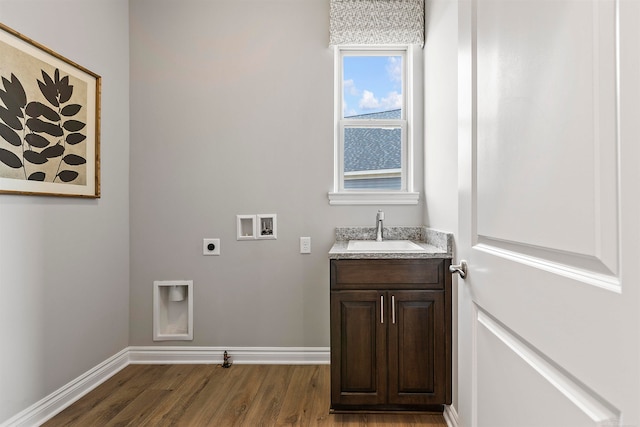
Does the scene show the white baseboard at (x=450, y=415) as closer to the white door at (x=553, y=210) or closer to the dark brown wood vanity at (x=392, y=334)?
the dark brown wood vanity at (x=392, y=334)

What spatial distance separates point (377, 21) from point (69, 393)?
3.10m

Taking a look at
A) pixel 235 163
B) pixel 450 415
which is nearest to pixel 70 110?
pixel 235 163

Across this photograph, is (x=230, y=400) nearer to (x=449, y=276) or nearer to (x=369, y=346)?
(x=369, y=346)

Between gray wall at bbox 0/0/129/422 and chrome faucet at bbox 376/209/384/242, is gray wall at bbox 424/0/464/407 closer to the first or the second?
chrome faucet at bbox 376/209/384/242

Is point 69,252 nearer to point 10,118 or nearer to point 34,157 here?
point 34,157

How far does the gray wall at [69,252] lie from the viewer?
177cm

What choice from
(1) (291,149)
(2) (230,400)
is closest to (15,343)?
(2) (230,400)

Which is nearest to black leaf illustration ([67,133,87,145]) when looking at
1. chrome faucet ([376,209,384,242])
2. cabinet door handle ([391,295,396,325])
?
chrome faucet ([376,209,384,242])

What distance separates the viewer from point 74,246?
2158mm

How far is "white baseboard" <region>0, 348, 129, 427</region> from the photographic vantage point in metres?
1.83

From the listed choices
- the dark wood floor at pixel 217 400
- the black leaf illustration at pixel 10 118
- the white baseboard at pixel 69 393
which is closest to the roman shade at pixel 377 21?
the black leaf illustration at pixel 10 118

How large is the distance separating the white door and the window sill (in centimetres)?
153

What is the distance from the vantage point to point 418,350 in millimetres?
1962

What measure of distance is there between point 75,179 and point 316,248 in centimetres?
158
